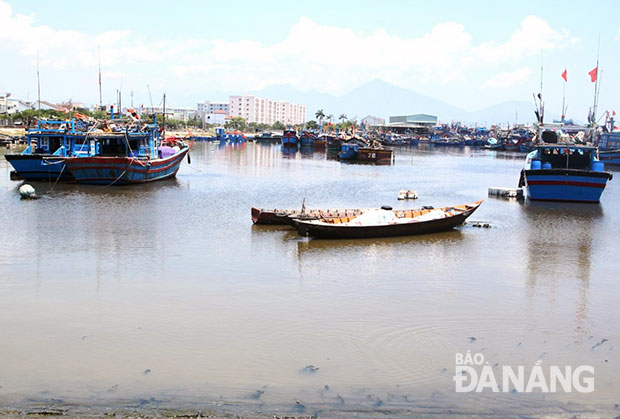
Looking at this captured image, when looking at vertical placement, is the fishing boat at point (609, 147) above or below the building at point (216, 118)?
below

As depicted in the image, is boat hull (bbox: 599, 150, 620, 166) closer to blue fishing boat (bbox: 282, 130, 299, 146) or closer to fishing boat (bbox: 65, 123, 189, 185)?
fishing boat (bbox: 65, 123, 189, 185)

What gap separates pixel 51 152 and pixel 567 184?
90.3 ft

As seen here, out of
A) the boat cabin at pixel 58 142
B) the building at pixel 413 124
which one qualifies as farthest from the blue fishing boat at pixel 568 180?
the building at pixel 413 124

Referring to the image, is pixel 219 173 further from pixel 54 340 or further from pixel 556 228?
pixel 54 340

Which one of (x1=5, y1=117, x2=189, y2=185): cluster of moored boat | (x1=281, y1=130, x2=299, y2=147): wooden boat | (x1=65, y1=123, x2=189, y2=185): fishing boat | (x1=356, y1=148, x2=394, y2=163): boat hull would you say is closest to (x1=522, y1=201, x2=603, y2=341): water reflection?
(x1=65, y1=123, x2=189, y2=185): fishing boat

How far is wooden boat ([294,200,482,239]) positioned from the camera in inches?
755

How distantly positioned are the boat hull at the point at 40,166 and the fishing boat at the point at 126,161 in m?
0.97

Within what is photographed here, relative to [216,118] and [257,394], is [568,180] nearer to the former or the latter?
[257,394]

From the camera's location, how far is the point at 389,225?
1972cm

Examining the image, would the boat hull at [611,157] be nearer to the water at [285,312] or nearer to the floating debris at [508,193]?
the floating debris at [508,193]

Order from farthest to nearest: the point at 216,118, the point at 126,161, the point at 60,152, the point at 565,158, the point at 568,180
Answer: the point at 216,118 → the point at 60,152 → the point at 126,161 → the point at 565,158 → the point at 568,180

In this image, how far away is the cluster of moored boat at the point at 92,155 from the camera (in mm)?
31984

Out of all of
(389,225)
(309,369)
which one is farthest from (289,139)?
(309,369)

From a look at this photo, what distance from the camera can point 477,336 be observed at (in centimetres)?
1150
